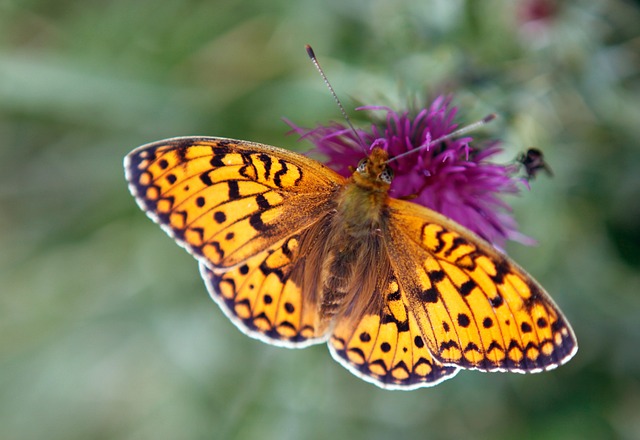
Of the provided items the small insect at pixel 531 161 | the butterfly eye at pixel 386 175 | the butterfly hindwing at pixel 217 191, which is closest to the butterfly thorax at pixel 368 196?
the butterfly eye at pixel 386 175

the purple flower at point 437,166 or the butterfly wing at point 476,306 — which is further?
the purple flower at point 437,166

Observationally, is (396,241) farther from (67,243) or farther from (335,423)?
(67,243)

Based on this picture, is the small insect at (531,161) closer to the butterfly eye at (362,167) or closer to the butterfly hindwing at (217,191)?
the butterfly eye at (362,167)

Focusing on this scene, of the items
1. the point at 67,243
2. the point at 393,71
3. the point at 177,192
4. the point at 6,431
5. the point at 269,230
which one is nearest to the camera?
the point at 177,192

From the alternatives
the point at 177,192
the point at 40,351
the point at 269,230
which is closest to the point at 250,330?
the point at 269,230

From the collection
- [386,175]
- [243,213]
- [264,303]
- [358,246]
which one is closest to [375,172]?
[386,175]

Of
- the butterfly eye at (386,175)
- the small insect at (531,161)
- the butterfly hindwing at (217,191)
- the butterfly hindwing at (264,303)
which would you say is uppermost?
the butterfly hindwing at (217,191)
